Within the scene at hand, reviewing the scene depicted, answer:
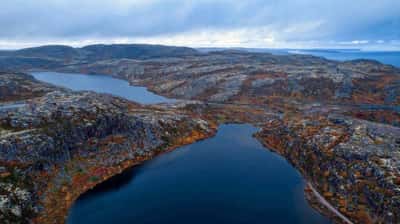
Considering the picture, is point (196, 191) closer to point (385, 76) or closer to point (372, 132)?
point (372, 132)

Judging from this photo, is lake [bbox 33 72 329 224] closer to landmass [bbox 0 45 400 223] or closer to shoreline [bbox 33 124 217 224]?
shoreline [bbox 33 124 217 224]

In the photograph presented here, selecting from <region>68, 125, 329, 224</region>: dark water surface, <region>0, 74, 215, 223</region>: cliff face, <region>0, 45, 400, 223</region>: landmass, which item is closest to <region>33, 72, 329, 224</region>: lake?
<region>68, 125, 329, 224</region>: dark water surface

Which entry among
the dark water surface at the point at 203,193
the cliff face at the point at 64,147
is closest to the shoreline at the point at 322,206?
the dark water surface at the point at 203,193

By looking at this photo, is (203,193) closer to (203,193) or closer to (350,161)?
(203,193)

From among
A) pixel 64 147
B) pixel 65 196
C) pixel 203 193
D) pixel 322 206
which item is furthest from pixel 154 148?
pixel 322 206

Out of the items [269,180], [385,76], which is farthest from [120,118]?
[385,76]
